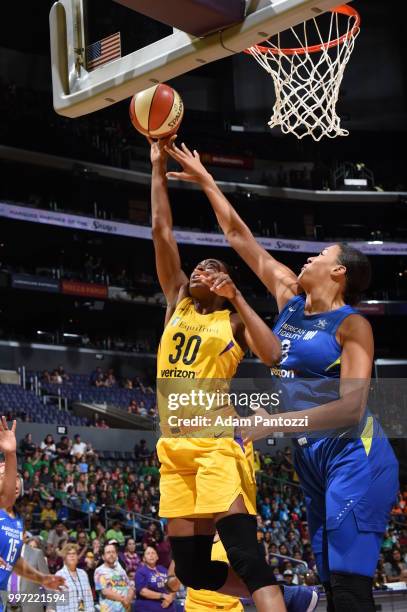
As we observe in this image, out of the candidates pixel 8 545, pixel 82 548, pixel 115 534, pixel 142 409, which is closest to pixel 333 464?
pixel 8 545

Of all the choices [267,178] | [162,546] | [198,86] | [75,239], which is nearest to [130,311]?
[75,239]

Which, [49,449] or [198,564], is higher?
[49,449]

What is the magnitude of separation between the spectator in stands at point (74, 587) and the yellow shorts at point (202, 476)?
4.92m

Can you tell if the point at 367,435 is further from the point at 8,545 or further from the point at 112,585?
the point at 112,585

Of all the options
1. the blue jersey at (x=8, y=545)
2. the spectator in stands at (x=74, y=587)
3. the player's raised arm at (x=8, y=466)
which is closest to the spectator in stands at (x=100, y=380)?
the spectator in stands at (x=74, y=587)

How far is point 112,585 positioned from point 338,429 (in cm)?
637

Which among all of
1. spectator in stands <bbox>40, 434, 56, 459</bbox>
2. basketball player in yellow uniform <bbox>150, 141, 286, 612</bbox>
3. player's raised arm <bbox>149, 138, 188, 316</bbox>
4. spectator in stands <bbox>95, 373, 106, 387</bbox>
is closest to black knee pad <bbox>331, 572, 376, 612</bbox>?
basketball player in yellow uniform <bbox>150, 141, 286, 612</bbox>

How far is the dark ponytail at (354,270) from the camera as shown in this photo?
12.3 feet

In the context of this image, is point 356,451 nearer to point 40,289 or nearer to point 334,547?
point 334,547

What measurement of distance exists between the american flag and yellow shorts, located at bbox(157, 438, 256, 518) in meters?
2.07

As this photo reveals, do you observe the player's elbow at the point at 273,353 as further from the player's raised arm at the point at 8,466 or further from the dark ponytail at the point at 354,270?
the player's raised arm at the point at 8,466

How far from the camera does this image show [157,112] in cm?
492

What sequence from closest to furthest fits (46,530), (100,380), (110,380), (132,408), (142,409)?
(46,530)
(132,408)
(142,409)
(100,380)
(110,380)

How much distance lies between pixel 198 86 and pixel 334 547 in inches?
1217
